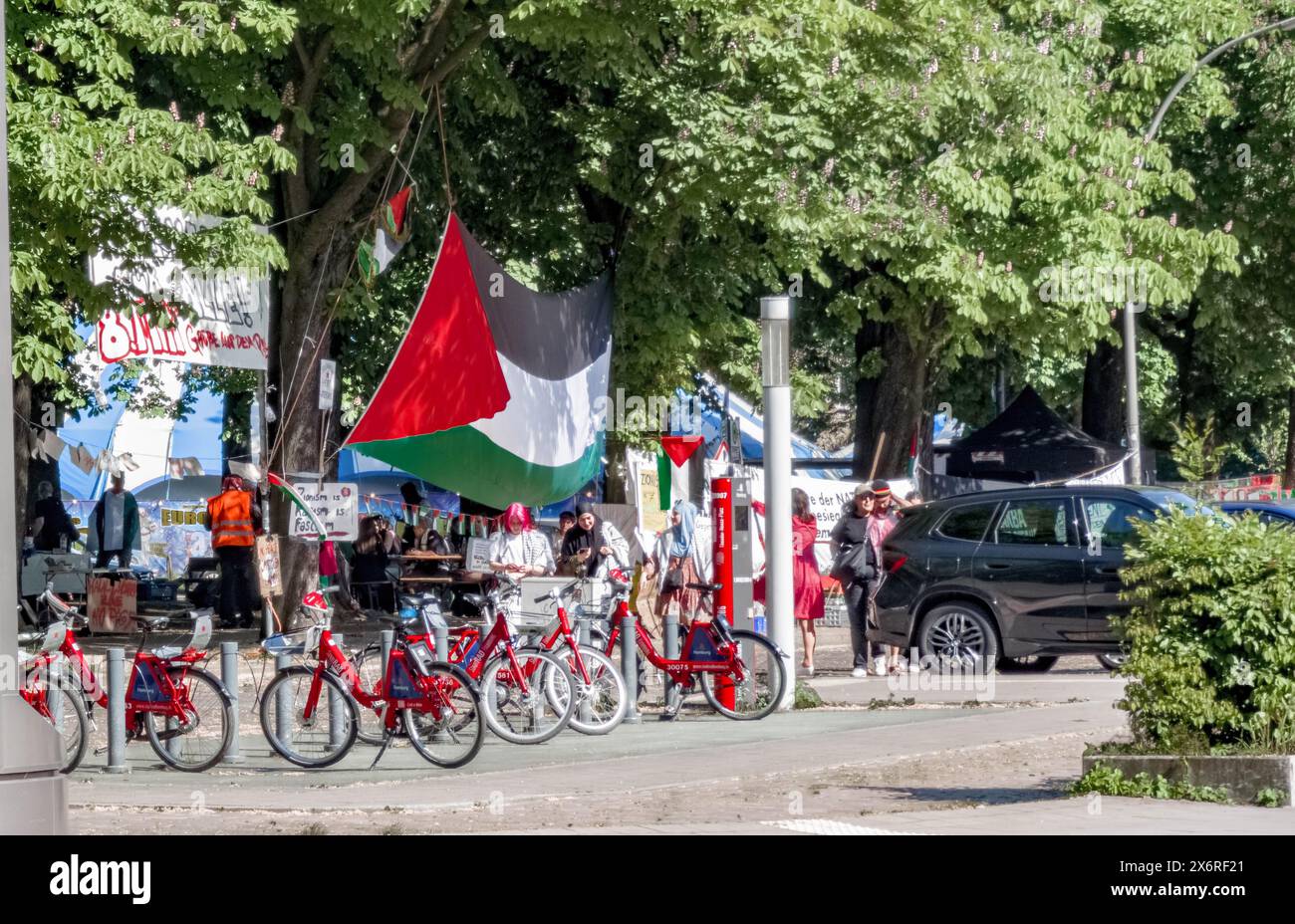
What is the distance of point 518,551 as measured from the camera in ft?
52.9

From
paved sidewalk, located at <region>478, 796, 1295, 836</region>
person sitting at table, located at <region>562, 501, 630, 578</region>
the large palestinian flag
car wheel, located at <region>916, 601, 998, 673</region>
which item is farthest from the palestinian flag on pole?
paved sidewalk, located at <region>478, 796, 1295, 836</region>

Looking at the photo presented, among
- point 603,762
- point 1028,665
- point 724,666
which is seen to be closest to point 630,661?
point 724,666

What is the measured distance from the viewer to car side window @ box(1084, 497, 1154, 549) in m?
16.2

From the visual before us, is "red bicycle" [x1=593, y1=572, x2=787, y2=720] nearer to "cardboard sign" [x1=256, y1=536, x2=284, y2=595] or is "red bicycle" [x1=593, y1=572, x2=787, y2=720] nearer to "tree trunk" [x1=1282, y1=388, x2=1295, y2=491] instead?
"cardboard sign" [x1=256, y1=536, x2=284, y2=595]

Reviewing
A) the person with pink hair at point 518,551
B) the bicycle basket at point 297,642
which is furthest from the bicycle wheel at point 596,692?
the person with pink hair at point 518,551

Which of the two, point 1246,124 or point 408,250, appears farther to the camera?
point 1246,124

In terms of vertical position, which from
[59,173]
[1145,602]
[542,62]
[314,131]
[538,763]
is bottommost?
[538,763]

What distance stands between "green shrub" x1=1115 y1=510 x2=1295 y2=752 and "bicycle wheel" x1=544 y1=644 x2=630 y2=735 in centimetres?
469

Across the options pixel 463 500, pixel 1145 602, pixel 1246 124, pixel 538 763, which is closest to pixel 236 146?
pixel 538 763
